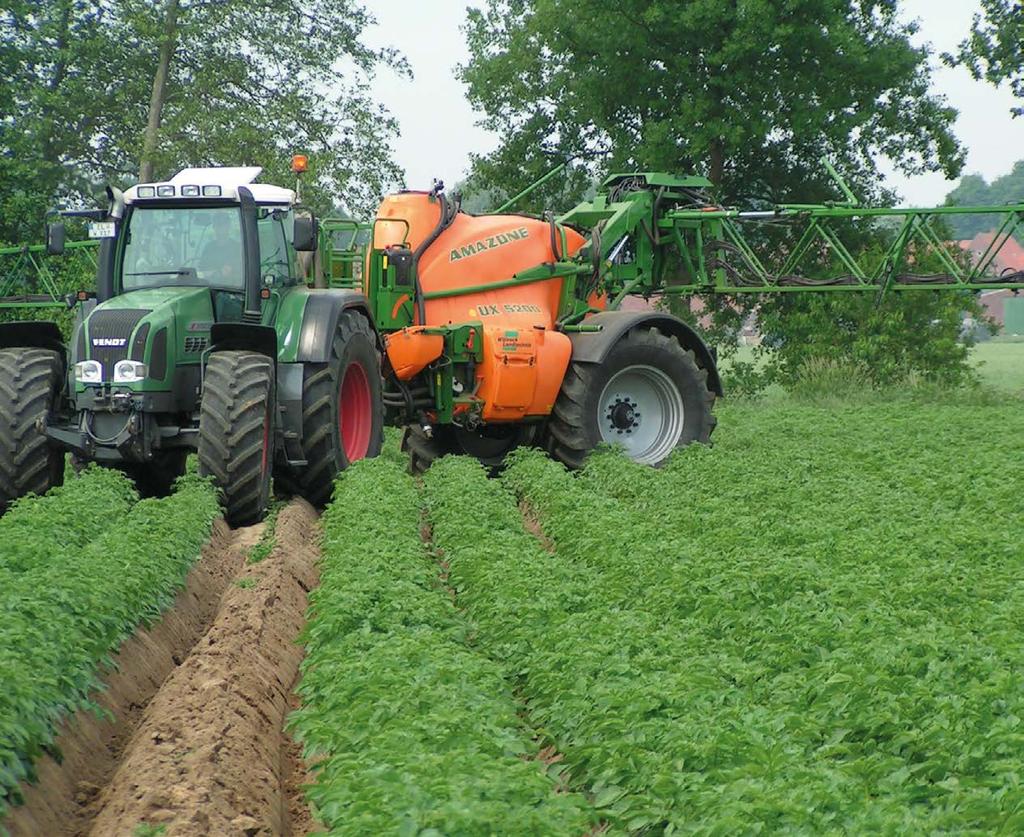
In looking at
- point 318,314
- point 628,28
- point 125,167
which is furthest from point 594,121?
point 318,314

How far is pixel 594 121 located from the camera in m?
30.9

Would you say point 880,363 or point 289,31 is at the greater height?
point 289,31

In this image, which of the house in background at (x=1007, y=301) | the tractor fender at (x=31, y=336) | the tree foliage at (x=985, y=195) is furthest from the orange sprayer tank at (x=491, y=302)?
the tree foliage at (x=985, y=195)

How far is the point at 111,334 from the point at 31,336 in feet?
4.49

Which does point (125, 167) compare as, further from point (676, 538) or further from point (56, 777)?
point (56, 777)

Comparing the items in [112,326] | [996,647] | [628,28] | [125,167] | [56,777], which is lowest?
[56,777]

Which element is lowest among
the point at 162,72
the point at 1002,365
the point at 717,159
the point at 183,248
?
the point at 1002,365

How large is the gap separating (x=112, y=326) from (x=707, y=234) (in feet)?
26.2

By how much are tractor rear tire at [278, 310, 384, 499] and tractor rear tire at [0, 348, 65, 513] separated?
1.99m

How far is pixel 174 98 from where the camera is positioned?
3269 cm

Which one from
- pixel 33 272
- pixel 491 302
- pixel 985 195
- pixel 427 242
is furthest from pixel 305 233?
pixel 985 195

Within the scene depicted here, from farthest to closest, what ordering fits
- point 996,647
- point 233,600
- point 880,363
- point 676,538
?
1. point 880,363
2. point 676,538
3. point 233,600
4. point 996,647

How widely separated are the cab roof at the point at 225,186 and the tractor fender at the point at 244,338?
47.4 inches

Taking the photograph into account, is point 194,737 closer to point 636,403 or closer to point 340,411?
point 340,411
